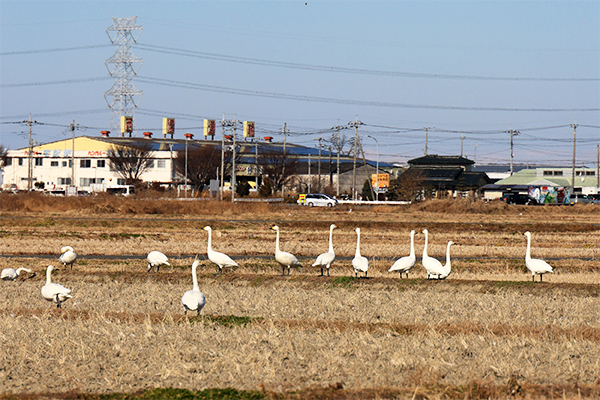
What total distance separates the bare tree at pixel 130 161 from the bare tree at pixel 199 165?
4099 mm

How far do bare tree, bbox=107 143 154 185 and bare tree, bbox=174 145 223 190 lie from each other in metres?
4.10

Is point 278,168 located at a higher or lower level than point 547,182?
higher

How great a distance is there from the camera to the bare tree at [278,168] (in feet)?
302

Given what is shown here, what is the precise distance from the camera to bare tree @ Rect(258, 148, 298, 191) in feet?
302

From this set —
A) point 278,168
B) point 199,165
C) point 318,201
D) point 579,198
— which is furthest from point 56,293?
point 579,198

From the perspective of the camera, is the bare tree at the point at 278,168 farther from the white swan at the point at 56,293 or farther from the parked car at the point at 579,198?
the white swan at the point at 56,293

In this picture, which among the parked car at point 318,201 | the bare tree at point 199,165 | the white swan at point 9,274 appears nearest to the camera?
the white swan at point 9,274

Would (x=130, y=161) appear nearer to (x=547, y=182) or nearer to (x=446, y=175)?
(x=446, y=175)

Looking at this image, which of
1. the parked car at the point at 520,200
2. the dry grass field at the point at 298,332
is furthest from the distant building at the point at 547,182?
the dry grass field at the point at 298,332

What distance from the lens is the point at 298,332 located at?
34.2 ft

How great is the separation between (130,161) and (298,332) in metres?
84.5

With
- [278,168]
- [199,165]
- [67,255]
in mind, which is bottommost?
[67,255]

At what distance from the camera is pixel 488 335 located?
399 inches

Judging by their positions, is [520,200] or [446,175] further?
[446,175]
